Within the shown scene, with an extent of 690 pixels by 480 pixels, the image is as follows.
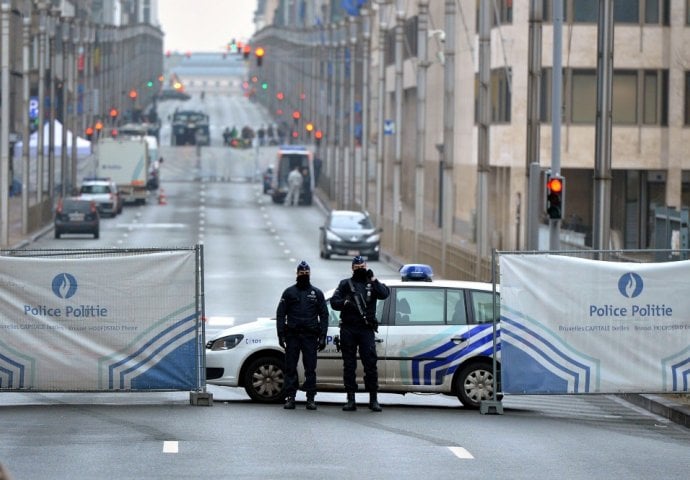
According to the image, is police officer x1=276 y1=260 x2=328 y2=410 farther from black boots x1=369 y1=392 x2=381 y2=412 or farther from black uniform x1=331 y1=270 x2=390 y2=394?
black boots x1=369 y1=392 x2=381 y2=412

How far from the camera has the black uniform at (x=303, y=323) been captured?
18.8m

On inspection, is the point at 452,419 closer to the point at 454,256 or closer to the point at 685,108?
the point at 454,256

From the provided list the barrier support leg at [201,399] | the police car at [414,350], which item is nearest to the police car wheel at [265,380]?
the police car at [414,350]

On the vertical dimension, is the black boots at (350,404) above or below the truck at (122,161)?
below

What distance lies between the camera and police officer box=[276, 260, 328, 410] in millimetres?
18828

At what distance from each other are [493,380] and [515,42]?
41.7 meters

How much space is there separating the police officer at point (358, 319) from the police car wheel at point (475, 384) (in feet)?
3.76

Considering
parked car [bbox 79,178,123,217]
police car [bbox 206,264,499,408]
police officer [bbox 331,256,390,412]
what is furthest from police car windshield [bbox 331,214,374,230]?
police officer [bbox 331,256,390,412]

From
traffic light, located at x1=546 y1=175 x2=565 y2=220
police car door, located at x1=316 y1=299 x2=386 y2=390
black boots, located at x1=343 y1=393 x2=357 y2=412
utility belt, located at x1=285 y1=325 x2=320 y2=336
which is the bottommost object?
black boots, located at x1=343 y1=393 x2=357 y2=412

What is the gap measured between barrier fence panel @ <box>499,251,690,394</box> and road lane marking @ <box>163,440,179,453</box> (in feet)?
14.8

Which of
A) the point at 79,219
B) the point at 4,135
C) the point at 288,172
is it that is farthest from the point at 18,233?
the point at 288,172

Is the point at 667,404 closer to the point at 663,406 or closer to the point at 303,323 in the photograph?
the point at 663,406

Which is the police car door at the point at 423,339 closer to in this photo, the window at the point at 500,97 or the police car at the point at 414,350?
the police car at the point at 414,350

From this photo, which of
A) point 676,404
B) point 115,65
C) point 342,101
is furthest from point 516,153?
point 115,65
